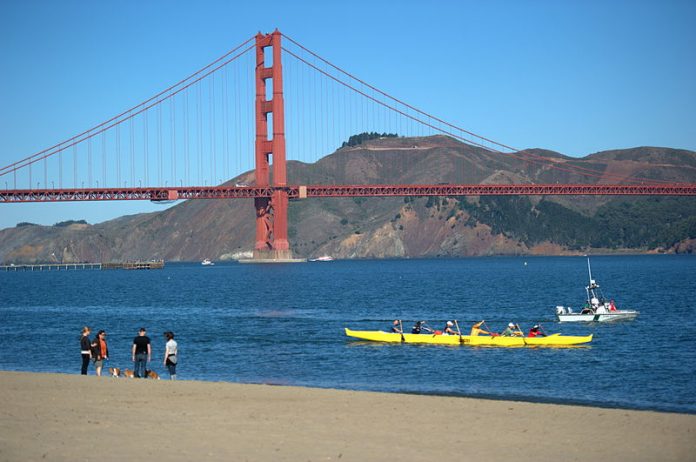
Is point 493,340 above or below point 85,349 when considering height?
below

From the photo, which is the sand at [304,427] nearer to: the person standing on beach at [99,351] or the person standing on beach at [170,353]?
the person standing on beach at [170,353]

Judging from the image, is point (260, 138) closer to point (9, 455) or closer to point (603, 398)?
point (603, 398)

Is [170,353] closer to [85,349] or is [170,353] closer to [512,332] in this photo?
[85,349]

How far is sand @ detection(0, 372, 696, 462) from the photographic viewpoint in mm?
17297

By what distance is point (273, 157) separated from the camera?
142875 millimetres

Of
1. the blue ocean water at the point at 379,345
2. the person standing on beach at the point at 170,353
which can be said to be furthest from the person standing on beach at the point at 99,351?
the blue ocean water at the point at 379,345

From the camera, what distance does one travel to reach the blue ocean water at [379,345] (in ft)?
103

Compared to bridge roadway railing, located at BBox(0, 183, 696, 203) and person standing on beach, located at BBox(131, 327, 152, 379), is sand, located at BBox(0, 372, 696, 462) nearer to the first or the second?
person standing on beach, located at BBox(131, 327, 152, 379)

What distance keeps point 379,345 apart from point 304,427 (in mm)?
23871

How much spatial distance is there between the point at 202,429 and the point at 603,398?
1318cm

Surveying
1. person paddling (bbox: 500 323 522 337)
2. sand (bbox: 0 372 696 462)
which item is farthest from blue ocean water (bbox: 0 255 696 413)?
sand (bbox: 0 372 696 462)

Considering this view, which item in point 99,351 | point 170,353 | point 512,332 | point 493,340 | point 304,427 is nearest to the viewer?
point 304,427

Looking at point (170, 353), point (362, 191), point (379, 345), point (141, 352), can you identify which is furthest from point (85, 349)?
point (362, 191)

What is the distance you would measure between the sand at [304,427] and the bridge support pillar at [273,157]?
117 metres
